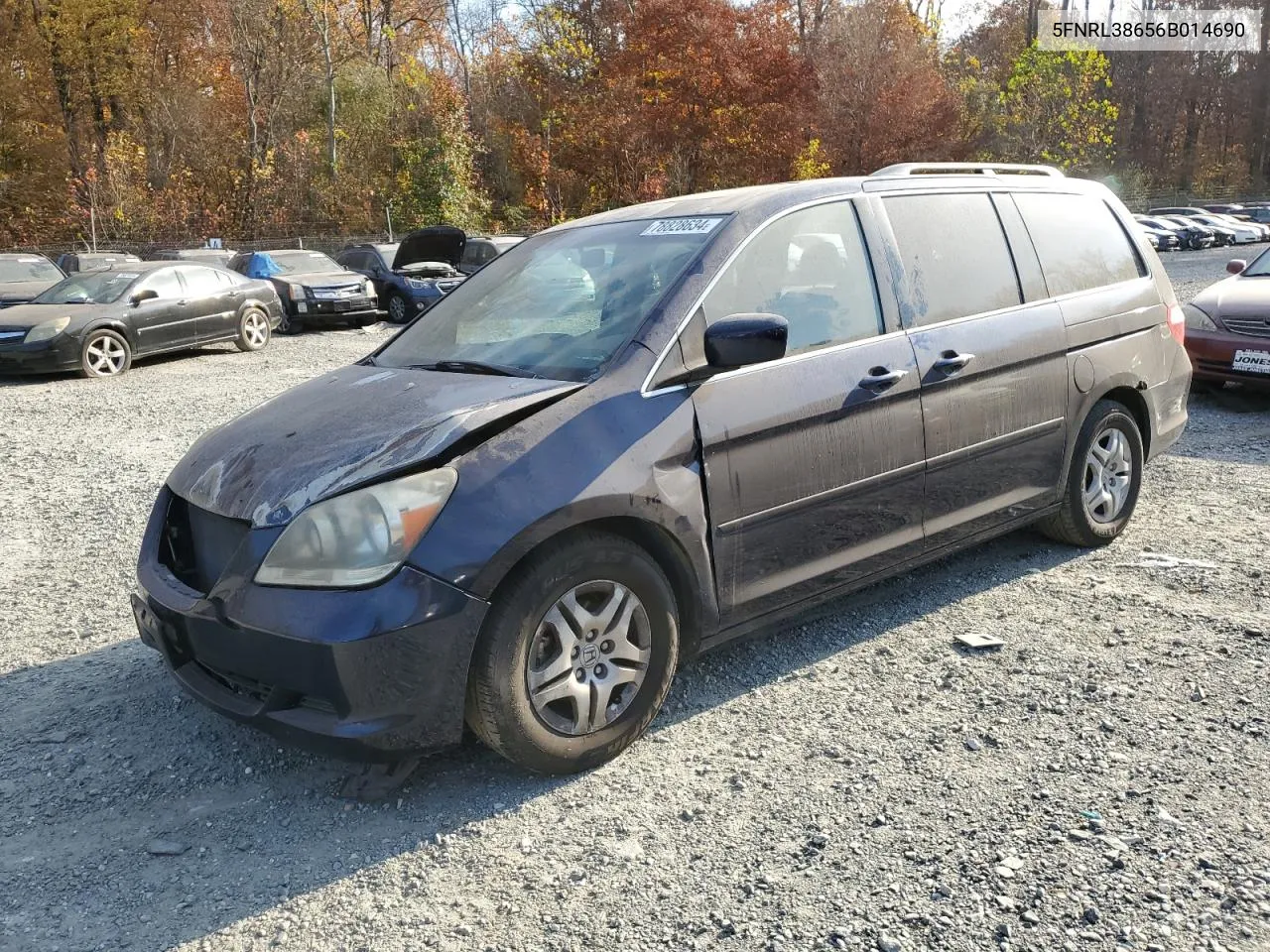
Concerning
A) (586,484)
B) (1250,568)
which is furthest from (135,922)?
(1250,568)

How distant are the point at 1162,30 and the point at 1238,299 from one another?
178 ft

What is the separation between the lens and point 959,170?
189 inches

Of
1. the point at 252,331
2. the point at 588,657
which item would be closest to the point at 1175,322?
the point at 588,657

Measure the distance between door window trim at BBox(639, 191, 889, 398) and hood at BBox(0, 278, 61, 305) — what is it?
15.2 m

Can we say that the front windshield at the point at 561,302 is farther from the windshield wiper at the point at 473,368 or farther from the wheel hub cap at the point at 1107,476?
the wheel hub cap at the point at 1107,476

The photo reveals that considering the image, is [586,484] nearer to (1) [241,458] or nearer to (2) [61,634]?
(1) [241,458]

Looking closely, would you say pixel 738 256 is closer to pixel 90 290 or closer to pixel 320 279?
pixel 90 290

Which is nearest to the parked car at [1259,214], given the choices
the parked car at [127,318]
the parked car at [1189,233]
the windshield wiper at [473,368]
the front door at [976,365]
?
the parked car at [1189,233]

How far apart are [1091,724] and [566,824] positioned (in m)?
1.77

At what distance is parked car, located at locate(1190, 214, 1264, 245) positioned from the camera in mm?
40656

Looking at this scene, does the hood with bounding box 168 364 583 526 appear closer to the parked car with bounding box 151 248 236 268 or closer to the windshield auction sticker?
the parked car with bounding box 151 248 236 268

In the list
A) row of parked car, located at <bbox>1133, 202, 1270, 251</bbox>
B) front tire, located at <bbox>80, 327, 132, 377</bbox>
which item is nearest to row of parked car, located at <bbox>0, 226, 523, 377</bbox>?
front tire, located at <bbox>80, 327, 132, 377</bbox>

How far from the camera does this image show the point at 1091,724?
11.3 ft

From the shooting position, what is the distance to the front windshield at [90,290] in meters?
13.9
